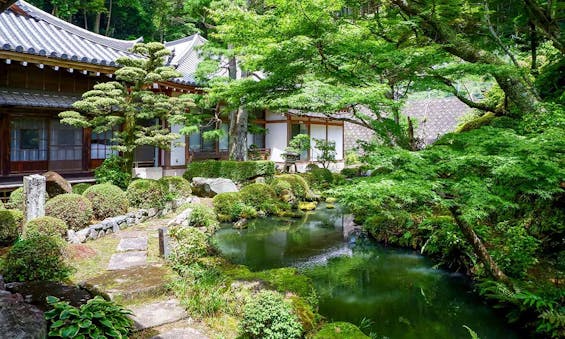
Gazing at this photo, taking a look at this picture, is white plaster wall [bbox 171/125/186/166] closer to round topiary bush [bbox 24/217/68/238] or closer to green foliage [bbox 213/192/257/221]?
green foliage [bbox 213/192/257/221]

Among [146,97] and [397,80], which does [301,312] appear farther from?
[146,97]

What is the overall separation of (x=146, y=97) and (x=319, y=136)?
14936 mm

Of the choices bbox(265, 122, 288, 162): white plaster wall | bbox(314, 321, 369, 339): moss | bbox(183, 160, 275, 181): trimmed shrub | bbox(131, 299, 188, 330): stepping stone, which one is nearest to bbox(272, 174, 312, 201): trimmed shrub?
bbox(183, 160, 275, 181): trimmed shrub

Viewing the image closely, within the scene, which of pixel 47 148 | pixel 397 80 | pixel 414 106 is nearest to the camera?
pixel 397 80

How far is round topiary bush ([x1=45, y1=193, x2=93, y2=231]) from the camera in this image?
7586 mm

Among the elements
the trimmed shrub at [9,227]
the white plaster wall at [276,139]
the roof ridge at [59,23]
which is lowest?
the trimmed shrub at [9,227]

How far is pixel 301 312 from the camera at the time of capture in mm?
4703

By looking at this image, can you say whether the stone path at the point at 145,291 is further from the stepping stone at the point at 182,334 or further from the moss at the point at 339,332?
the moss at the point at 339,332

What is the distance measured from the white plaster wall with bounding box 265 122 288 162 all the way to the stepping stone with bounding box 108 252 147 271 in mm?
14817

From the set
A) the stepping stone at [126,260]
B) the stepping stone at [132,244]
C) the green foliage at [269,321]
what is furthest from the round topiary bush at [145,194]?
the green foliage at [269,321]

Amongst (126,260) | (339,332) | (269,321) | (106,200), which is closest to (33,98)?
(106,200)

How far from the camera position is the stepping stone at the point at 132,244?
703cm

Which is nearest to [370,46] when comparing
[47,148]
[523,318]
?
[523,318]

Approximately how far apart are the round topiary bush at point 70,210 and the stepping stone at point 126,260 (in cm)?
166
